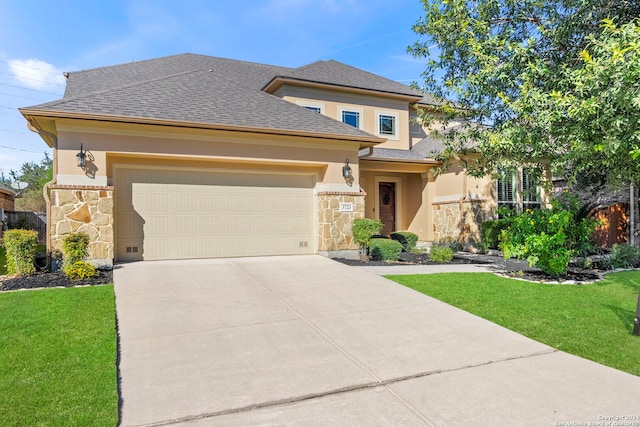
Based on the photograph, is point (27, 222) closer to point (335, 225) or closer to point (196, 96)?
point (196, 96)

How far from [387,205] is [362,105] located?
4.11 m

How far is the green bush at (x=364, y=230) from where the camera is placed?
407 inches

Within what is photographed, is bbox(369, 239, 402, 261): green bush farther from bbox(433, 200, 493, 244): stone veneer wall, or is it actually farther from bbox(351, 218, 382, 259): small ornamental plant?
bbox(433, 200, 493, 244): stone veneer wall

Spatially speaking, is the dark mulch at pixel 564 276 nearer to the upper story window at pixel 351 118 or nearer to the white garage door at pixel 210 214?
the white garage door at pixel 210 214

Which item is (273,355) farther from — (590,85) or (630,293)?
(630,293)

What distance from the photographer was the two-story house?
27.2 feet

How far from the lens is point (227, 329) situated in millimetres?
4863

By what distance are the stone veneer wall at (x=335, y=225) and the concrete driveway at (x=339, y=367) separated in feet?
13.3

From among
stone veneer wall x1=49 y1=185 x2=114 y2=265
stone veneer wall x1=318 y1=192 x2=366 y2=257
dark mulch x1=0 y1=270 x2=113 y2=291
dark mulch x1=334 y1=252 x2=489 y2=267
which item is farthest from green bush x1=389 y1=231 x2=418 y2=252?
dark mulch x1=0 y1=270 x2=113 y2=291

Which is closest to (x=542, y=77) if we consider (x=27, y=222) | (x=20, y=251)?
(x=20, y=251)

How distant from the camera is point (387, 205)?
15.9 meters

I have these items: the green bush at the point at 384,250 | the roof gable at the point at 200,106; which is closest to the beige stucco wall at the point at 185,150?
the roof gable at the point at 200,106

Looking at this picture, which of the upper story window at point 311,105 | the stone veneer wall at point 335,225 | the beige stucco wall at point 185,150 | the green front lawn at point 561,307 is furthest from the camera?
the upper story window at point 311,105

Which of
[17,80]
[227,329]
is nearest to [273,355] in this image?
[227,329]
